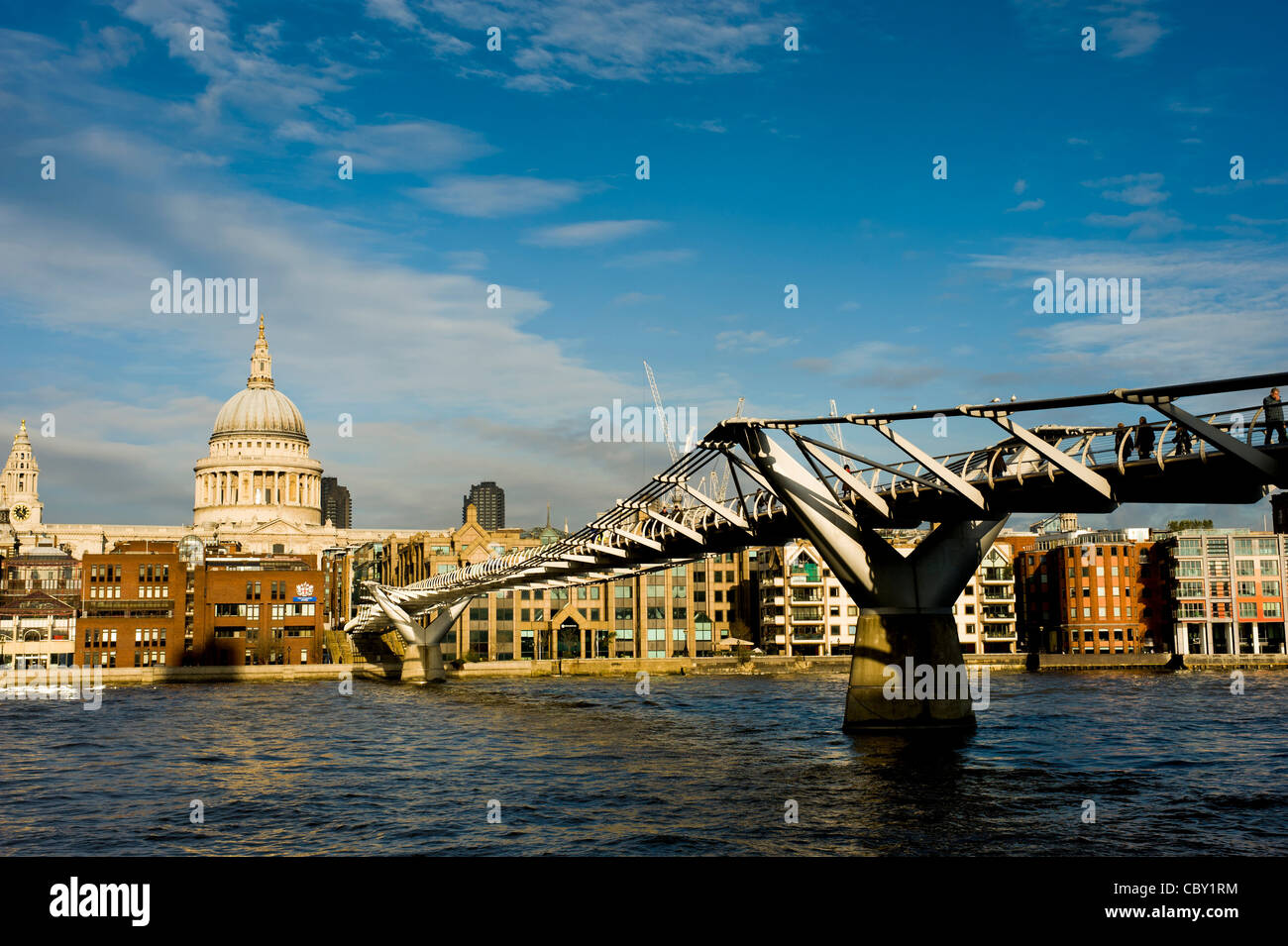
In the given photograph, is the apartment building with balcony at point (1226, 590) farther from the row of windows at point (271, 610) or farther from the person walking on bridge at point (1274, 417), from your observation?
the person walking on bridge at point (1274, 417)

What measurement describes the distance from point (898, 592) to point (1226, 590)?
96629 mm

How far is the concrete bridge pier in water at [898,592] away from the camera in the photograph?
48.7m

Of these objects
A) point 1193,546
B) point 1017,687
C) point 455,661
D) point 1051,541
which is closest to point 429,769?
point 1017,687

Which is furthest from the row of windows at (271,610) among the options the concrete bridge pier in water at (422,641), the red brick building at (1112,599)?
the red brick building at (1112,599)

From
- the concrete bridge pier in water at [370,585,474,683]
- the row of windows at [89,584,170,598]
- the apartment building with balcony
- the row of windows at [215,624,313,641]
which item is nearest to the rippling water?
the concrete bridge pier in water at [370,585,474,683]

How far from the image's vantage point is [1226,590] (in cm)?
12975

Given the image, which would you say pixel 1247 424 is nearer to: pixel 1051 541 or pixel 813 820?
pixel 813 820

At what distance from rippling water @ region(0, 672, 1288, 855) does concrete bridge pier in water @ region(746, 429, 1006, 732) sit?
224 centimetres

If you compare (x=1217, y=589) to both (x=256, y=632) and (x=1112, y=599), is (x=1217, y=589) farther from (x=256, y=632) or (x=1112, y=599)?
(x=256, y=632)

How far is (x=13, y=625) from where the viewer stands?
126 m

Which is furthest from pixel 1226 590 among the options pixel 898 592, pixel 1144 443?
pixel 1144 443
